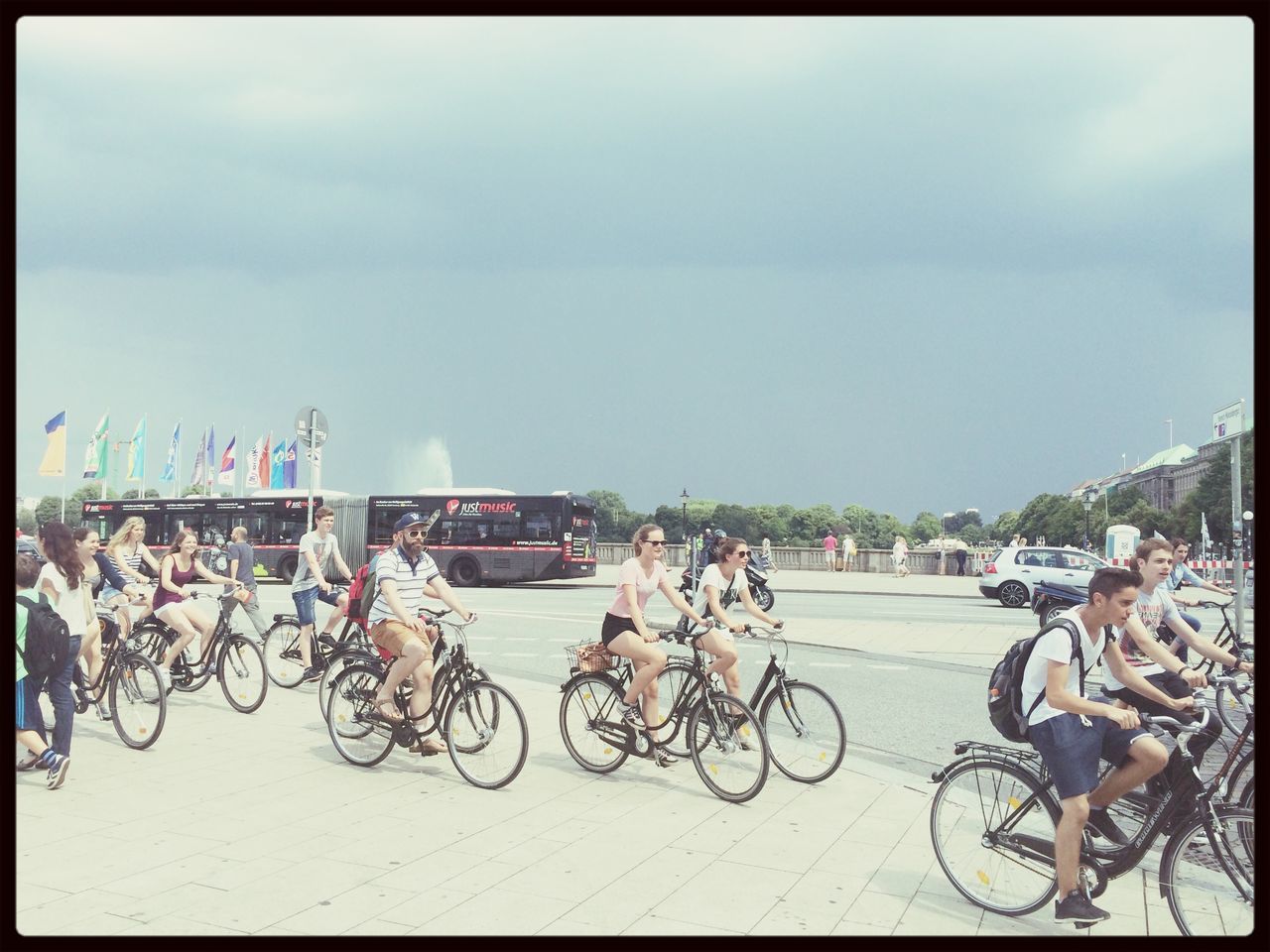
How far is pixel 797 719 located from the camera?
22.8 ft

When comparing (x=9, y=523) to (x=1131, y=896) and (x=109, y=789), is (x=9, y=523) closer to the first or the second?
(x=109, y=789)

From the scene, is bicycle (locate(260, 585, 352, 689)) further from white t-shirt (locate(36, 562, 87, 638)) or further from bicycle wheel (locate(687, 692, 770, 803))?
bicycle wheel (locate(687, 692, 770, 803))

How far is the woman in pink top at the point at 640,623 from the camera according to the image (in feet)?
22.1

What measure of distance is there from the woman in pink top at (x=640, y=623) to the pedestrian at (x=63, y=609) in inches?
134

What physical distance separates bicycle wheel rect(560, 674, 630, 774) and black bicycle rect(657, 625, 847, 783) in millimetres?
364

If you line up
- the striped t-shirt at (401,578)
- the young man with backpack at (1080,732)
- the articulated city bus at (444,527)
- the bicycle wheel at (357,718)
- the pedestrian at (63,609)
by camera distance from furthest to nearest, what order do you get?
1. the articulated city bus at (444,527)
2. the bicycle wheel at (357,718)
3. the striped t-shirt at (401,578)
4. the pedestrian at (63,609)
5. the young man with backpack at (1080,732)

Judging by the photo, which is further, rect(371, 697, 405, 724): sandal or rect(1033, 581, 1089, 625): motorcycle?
rect(1033, 581, 1089, 625): motorcycle

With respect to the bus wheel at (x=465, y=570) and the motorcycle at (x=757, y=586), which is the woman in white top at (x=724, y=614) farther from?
the bus wheel at (x=465, y=570)

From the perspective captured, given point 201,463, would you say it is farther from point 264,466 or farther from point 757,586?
point 757,586

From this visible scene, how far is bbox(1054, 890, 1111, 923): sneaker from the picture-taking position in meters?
4.28

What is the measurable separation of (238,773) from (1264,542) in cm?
606

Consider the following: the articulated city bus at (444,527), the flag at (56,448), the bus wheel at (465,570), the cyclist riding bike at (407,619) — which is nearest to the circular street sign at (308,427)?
the cyclist riding bike at (407,619)

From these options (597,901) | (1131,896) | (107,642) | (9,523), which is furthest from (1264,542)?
(107,642)

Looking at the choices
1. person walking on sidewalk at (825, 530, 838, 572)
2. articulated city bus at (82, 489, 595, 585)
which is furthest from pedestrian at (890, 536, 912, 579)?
articulated city bus at (82, 489, 595, 585)
